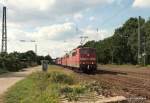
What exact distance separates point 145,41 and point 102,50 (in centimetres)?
4446

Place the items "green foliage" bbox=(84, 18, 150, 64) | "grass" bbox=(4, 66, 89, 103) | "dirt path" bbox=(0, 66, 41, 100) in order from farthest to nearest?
1. "green foliage" bbox=(84, 18, 150, 64)
2. "dirt path" bbox=(0, 66, 41, 100)
3. "grass" bbox=(4, 66, 89, 103)

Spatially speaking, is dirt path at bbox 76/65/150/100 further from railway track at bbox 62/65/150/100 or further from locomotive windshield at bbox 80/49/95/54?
locomotive windshield at bbox 80/49/95/54

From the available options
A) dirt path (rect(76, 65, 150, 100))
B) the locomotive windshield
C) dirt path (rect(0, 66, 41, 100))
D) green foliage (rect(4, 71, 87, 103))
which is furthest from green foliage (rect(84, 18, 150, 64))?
green foliage (rect(4, 71, 87, 103))

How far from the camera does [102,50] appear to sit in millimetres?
140000

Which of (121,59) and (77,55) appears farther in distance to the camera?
(121,59)

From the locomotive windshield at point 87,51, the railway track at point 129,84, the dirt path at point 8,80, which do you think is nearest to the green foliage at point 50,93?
the railway track at point 129,84

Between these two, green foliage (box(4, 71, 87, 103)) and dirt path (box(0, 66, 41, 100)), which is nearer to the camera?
green foliage (box(4, 71, 87, 103))

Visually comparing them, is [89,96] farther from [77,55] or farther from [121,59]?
[121,59]

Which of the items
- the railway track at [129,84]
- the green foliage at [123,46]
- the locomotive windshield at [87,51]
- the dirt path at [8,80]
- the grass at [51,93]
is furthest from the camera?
the green foliage at [123,46]

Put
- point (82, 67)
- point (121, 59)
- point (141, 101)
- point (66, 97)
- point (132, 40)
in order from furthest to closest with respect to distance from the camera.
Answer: point (121, 59), point (132, 40), point (82, 67), point (66, 97), point (141, 101)

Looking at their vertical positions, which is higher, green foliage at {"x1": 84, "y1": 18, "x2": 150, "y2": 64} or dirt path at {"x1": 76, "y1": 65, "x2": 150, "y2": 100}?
green foliage at {"x1": 84, "y1": 18, "x2": 150, "y2": 64}

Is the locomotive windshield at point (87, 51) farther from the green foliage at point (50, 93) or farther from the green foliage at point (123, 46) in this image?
the green foliage at point (123, 46)

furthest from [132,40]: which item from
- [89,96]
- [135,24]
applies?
[89,96]

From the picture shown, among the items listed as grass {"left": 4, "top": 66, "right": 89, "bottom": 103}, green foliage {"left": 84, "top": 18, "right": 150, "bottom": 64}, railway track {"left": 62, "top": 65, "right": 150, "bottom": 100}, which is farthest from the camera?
green foliage {"left": 84, "top": 18, "right": 150, "bottom": 64}
